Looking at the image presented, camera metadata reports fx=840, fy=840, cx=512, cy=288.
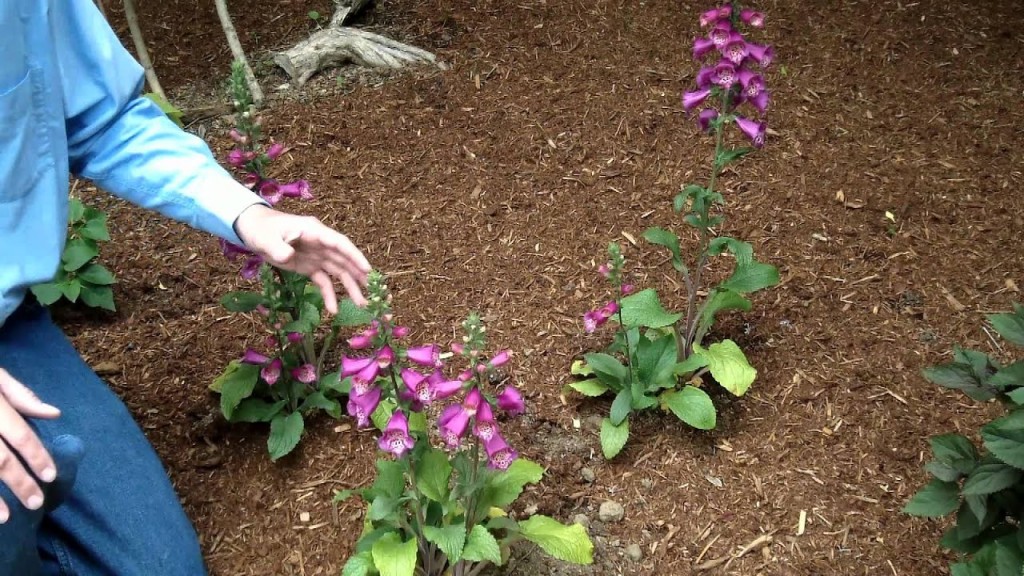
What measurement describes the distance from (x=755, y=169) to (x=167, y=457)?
245 centimetres

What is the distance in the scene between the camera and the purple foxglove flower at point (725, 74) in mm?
2163

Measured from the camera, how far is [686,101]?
2270 mm

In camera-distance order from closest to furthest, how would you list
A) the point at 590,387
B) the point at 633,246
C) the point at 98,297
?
the point at 590,387 < the point at 98,297 < the point at 633,246

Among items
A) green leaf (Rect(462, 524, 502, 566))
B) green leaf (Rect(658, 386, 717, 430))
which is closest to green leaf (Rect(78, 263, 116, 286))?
green leaf (Rect(462, 524, 502, 566))

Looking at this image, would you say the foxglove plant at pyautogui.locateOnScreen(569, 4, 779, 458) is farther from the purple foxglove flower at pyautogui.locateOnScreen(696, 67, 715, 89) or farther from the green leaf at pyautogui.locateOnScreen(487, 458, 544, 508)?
the green leaf at pyautogui.locateOnScreen(487, 458, 544, 508)

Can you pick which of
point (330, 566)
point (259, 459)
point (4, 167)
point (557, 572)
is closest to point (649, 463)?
point (557, 572)

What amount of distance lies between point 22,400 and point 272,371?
2.87 ft

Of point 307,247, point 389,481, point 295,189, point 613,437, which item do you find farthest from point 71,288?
point 613,437

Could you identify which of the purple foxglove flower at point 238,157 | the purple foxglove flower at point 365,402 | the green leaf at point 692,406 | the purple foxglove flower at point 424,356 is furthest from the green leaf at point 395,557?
the purple foxglove flower at point 238,157

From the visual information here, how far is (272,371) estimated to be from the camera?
2363 mm

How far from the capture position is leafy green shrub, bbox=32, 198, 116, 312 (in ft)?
9.23

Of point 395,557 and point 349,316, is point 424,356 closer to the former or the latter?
point 395,557

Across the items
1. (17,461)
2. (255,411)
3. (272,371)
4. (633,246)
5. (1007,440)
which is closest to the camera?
(17,461)

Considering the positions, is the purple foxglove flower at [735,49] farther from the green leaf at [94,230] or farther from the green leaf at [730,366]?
the green leaf at [94,230]
